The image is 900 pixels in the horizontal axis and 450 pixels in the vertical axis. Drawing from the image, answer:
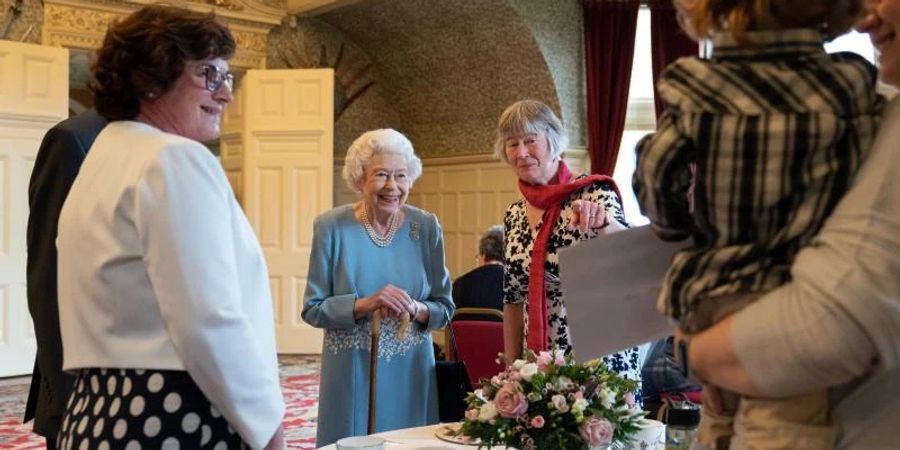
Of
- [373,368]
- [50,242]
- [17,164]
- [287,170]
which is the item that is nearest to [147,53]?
[50,242]

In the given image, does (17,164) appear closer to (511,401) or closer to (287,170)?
(287,170)

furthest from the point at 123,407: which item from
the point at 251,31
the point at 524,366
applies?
the point at 251,31

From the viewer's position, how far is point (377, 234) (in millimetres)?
3709

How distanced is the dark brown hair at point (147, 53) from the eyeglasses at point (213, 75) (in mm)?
24

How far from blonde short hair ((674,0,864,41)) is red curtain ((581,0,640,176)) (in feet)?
28.5

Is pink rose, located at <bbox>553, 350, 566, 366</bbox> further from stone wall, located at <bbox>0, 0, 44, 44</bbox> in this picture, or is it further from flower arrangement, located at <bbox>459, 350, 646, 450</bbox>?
stone wall, located at <bbox>0, 0, 44, 44</bbox>

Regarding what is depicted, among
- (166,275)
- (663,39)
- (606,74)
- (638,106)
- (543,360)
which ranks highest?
(663,39)

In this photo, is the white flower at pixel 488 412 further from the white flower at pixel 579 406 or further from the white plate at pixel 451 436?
the white plate at pixel 451 436

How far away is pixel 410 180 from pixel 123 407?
207cm

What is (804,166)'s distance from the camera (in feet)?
3.41

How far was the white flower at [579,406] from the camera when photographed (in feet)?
7.14

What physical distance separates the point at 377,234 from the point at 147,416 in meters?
1.97

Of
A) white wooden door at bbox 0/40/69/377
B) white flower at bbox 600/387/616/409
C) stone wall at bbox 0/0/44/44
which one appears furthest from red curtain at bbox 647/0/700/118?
white flower at bbox 600/387/616/409

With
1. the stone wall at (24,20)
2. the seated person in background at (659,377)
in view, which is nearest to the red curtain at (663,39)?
the seated person in background at (659,377)
